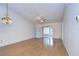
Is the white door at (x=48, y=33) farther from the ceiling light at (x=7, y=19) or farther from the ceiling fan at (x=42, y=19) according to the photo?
the ceiling light at (x=7, y=19)

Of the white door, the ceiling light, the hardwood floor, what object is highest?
the ceiling light

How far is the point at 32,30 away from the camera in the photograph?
2.68 meters

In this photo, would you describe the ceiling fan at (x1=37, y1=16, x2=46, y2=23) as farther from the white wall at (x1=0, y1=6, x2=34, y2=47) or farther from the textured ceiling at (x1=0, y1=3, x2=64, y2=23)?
the white wall at (x1=0, y1=6, x2=34, y2=47)

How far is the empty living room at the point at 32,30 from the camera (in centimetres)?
242

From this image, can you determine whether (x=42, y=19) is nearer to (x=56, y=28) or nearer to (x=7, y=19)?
(x=56, y=28)

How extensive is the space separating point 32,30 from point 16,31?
40 centimetres

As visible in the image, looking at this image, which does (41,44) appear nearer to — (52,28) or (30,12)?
(52,28)

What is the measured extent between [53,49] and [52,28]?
1.94 feet

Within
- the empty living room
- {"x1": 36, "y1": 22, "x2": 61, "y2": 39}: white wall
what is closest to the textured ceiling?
the empty living room

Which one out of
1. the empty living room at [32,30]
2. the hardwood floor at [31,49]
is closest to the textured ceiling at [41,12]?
the empty living room at [32,30]

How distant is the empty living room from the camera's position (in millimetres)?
2418

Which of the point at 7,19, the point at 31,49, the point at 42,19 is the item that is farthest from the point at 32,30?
the point at 7,19

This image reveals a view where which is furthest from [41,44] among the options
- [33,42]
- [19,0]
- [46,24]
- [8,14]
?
[19,0]

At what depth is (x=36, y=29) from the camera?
2658mm
